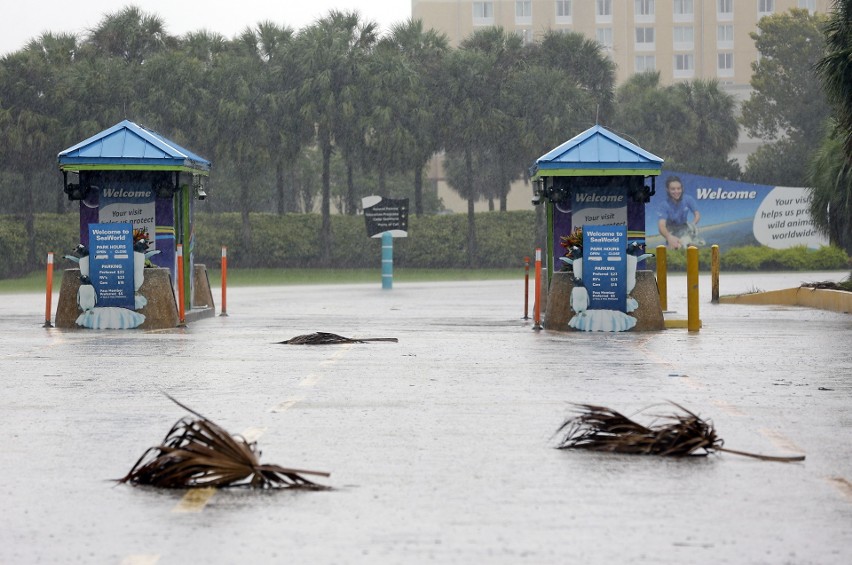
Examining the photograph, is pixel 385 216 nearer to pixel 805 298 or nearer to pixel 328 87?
pixel 328 87

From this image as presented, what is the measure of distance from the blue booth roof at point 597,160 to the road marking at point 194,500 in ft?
52.8

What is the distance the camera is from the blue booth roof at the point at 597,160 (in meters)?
23.7

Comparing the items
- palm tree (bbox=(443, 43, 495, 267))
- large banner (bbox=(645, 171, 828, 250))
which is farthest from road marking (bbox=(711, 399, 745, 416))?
palm tree (bbox=(443, 43, 495, 267))

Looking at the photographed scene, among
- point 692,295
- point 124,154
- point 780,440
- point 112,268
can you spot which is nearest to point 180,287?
point 112,268

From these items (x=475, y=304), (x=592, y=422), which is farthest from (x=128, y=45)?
(x=592, y=422)

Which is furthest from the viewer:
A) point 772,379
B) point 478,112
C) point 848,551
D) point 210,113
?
point 478,112

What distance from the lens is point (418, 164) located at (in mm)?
64250

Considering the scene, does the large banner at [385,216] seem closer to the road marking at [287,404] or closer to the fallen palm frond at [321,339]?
the fallen palm frond at [321,339]

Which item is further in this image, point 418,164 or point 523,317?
point 418,164

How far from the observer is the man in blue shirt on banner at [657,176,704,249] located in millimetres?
60344

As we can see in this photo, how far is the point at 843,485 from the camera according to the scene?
828 cm

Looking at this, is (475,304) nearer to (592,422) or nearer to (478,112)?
(592,422)

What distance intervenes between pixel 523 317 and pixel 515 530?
19.0 m

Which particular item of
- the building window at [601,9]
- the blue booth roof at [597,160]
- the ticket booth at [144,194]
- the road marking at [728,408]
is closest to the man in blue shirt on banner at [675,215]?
the ticket booth at [144,194]
